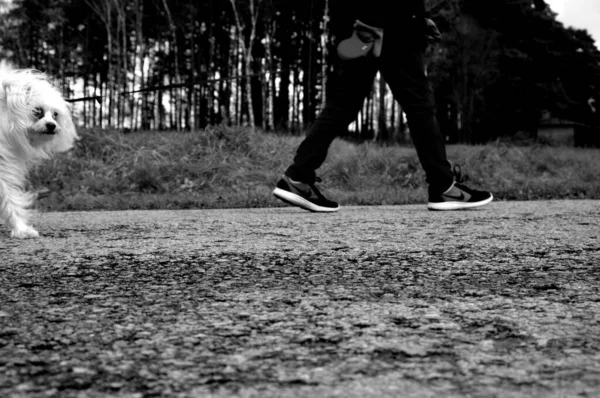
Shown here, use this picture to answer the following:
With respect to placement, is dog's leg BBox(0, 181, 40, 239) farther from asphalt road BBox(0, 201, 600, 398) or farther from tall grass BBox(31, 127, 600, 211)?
A: tall grass BBox(31, 127, 600, 211)

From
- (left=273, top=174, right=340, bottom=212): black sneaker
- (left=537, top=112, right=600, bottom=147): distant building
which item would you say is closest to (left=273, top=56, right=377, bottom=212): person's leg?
(left=273, top=174, right=340, bottom=212): black sneaker

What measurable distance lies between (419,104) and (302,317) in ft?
11.7

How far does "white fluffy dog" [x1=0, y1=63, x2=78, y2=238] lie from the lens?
149 inches

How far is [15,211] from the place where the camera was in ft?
12.3

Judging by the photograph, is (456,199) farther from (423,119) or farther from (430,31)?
(430,31)

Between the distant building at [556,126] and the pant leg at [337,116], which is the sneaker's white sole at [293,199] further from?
the distant building at [556,126]

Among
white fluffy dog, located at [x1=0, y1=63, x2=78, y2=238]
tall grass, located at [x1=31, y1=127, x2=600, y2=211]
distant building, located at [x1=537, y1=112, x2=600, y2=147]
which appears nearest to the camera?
white fluffy dog, located at [x1=0, y1=63, x2=78, y2=238]

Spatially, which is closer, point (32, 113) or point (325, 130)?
point (32, 113)

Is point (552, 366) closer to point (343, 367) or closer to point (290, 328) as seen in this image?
point (343, 367)

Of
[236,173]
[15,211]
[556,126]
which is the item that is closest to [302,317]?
[15,211]

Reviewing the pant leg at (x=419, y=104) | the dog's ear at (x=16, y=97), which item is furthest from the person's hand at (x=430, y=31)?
the dog's ear at (x=16, y=97)

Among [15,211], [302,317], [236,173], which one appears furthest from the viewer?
[236,173]

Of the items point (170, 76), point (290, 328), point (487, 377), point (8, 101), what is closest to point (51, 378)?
point (290, 328)

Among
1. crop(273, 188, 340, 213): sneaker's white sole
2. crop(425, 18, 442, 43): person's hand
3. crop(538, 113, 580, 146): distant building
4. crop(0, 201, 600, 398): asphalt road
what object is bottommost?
crop(0, 201, 600, 398): asphalt road
